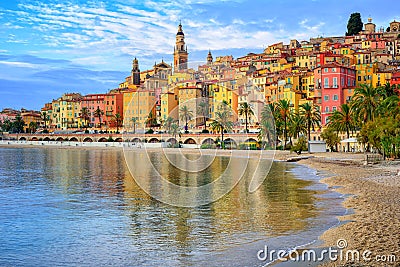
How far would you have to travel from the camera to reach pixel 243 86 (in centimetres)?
8344

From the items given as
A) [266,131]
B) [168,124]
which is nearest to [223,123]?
[168,124]

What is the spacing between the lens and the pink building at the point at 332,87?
79.9 m

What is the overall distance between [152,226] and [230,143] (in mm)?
72733

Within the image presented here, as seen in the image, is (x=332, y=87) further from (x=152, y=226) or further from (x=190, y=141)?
(x=152, y=226)

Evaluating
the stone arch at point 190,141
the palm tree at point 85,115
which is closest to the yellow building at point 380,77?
the stone arch at point 190,141

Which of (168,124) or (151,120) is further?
(151,120)

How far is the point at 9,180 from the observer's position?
39.3 meters

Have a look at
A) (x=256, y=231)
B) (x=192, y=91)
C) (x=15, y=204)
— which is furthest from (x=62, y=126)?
(x=256, y=231)

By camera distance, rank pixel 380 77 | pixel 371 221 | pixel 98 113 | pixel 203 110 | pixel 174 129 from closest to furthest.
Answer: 1. pixel 371 221
2. pixel 380 77
3. pixel 174 129
4. pixel 203 110
5. pixel 98 113

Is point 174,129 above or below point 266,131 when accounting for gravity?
above

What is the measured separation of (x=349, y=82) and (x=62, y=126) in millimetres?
93126

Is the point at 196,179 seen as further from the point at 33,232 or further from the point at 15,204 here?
the point at 33,232

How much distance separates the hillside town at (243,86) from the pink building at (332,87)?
0.16 m

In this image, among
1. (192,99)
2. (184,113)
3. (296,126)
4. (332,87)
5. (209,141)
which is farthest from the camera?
(184,113)
